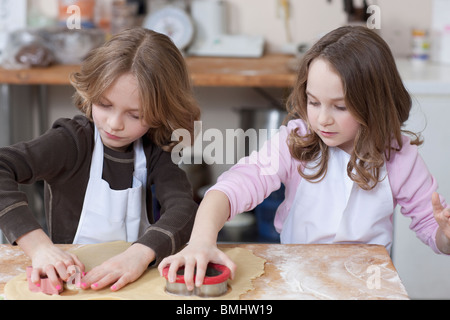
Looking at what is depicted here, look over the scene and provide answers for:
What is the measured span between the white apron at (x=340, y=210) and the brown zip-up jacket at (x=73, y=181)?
0.81 ft

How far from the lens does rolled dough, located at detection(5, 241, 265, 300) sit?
902mm

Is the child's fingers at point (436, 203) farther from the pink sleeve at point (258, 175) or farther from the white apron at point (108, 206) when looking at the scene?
the white apron at point (108, 206)

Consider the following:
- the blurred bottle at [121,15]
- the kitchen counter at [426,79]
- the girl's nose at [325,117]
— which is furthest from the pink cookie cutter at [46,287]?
the blurred bottle at [121,15]

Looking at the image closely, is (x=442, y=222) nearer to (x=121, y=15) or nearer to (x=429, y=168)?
(x=429, y=168)

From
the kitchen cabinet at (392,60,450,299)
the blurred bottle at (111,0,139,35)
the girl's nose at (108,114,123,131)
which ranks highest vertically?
the blurred bottle at (111,0,139,35)

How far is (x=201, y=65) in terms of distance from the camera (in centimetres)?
229

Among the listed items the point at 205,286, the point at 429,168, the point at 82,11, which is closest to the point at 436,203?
the point at 205,286

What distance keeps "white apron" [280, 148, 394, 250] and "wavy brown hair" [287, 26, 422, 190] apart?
26mm

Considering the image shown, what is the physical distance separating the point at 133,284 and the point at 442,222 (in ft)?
1.81

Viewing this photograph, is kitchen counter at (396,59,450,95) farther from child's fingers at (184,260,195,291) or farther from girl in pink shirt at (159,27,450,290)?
child's fingers at (184,260,195,291)

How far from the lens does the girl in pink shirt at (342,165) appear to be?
3.67ft

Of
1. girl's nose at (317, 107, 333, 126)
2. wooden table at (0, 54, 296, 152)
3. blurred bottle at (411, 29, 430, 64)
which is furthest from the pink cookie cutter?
blurred bottle at (411, 29, 430, 64)

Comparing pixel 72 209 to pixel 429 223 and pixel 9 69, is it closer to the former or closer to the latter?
pixel 429 223

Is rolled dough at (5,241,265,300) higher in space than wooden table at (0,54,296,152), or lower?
lower
